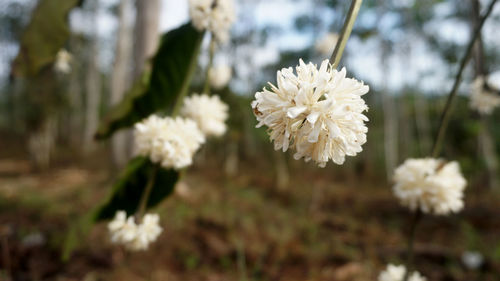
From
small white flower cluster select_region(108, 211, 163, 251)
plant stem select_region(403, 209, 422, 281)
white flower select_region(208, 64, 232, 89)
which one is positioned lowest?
plant stem select_region(403, 209, 422, 281)

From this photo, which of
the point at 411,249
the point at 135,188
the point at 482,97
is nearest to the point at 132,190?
the point at 135,188

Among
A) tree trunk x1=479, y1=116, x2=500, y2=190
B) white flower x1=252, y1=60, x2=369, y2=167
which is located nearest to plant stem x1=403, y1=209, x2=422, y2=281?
white flower x1=252, y1=60, x2=369, y2=167

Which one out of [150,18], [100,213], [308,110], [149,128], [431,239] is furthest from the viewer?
[431,239]

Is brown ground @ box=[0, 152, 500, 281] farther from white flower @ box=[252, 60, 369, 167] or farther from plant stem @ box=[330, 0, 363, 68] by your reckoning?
plant stem @ box=[330, 0, 363, 68]

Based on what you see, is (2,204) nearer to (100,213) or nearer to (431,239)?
(100,213)

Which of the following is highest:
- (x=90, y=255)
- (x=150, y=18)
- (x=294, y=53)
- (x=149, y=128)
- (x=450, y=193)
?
(x=150, y=18)

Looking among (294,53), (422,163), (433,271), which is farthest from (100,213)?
(294,53)

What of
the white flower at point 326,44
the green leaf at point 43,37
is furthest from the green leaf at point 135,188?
the white flower at point 326,44

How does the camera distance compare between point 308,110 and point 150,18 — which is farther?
point 150,18
